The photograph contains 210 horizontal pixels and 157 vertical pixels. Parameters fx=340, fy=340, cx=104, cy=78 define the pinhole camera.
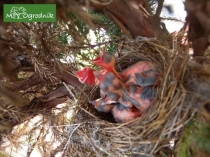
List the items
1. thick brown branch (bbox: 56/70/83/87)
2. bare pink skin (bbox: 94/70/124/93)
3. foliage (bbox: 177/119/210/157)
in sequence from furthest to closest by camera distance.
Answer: thick brown branch (bbox: 56/70/83/87), bare pink skin (bbox: 94/70/124/93), foliage (bbox: 177/119/210/157)

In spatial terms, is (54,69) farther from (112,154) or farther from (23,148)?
(23,148)

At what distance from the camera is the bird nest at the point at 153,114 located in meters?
0.56

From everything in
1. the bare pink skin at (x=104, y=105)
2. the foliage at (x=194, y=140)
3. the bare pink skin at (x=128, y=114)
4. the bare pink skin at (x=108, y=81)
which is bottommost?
the foliage at (x=194, y=140)

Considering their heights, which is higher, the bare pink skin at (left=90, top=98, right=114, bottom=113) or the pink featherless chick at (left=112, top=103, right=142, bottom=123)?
the bare pink skin at (left=90, top=98, right=114, bottom=113)

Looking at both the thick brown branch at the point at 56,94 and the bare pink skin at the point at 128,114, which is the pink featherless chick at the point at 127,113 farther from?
the thick brown branch at the point at 56,94

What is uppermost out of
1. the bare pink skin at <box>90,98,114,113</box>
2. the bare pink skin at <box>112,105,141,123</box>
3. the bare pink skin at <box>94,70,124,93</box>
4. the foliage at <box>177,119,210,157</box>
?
the bare pink skin at <box>94,70,124,93</box>

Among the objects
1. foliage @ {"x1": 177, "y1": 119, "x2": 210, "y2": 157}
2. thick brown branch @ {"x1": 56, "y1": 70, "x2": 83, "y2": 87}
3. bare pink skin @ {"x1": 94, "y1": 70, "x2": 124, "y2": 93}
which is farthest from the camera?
thick brown branch @ {"x1": 56, "y1": 70, "x2": 83, "y2": 87}

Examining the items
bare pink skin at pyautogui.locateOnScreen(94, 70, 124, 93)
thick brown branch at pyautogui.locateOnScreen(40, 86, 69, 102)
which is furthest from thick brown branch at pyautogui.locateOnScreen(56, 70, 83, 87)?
bare pink skin at pyautogui.locateOnScreen(94, 70, 124, 93)

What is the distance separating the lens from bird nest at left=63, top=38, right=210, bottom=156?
0.56 metres
